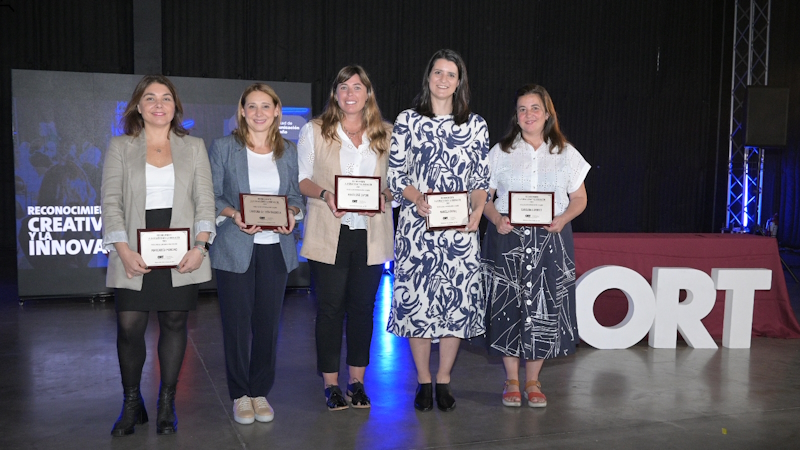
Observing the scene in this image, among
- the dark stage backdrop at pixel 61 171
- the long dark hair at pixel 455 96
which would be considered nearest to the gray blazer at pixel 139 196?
the long dark hair at pixel 455 96

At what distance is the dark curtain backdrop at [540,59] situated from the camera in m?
7.59

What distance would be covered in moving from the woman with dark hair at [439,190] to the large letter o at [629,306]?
4.57ft

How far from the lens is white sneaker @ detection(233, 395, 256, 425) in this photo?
2816mm

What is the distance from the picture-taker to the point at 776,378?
369 centimetres

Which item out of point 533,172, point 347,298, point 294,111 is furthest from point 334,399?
point 294,111

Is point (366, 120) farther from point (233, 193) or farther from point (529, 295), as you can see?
point (529, 295)

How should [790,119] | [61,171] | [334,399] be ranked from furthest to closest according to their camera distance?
1. [790,119]
2. [61,171]
3. [334,399]

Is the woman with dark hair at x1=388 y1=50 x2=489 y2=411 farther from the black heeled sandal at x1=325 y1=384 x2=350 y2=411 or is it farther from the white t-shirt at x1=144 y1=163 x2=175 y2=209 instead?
the white t-shirt at x1=144 y1=163 x2=175 y2=209

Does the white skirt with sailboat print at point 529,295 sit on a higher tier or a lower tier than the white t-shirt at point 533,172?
lower

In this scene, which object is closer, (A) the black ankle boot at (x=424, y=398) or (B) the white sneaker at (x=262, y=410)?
(B) the white sneaker at (x=262, y=410)

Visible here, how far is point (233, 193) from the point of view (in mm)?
2721

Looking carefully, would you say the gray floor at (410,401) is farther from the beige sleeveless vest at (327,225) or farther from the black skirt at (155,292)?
the beige sleeveless vest at (327,225)

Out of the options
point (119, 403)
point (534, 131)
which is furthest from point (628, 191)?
point (119, 403)

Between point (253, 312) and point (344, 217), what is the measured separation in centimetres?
53
